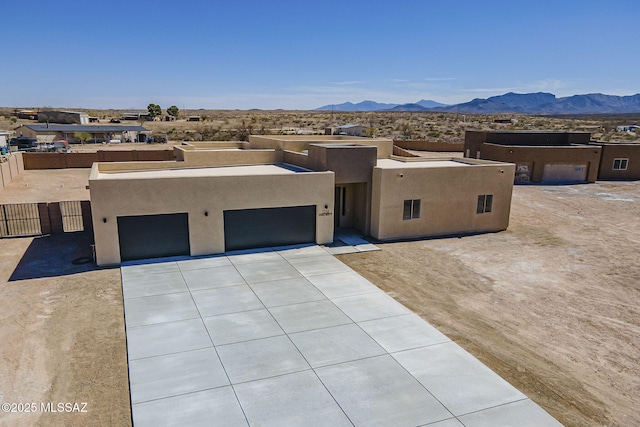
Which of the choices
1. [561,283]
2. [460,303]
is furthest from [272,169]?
[561,283]

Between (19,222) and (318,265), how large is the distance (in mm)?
15937

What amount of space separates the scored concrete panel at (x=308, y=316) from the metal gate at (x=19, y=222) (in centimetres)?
1457

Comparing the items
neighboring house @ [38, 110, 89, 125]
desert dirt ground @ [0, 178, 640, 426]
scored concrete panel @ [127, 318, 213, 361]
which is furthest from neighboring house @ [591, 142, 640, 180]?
neighboring house @ [38, 110, 89, 125]

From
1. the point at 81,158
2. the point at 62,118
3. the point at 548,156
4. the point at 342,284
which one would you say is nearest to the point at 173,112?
the point at 62,118

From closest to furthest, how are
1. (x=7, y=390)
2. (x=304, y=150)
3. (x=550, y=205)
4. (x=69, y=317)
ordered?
(x=7, y=390) → (x=69, y=317) → (x=304, y=150) → (x=550, y=205)

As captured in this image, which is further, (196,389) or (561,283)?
(561,283)

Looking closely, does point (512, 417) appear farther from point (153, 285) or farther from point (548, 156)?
point (548, 156)

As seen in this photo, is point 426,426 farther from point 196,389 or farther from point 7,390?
point 7,390

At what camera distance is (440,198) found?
72.9 ft

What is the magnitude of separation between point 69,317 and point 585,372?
45.1ft

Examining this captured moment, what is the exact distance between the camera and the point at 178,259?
59.0 ft

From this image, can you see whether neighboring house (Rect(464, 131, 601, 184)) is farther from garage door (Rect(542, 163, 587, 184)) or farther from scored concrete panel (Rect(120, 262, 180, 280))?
scored concrete panel (Rect(120, 262, 180, 280))

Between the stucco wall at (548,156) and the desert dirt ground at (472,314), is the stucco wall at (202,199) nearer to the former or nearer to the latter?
the desert dirt ground at (472,314)

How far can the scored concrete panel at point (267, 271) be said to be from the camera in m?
16.1
